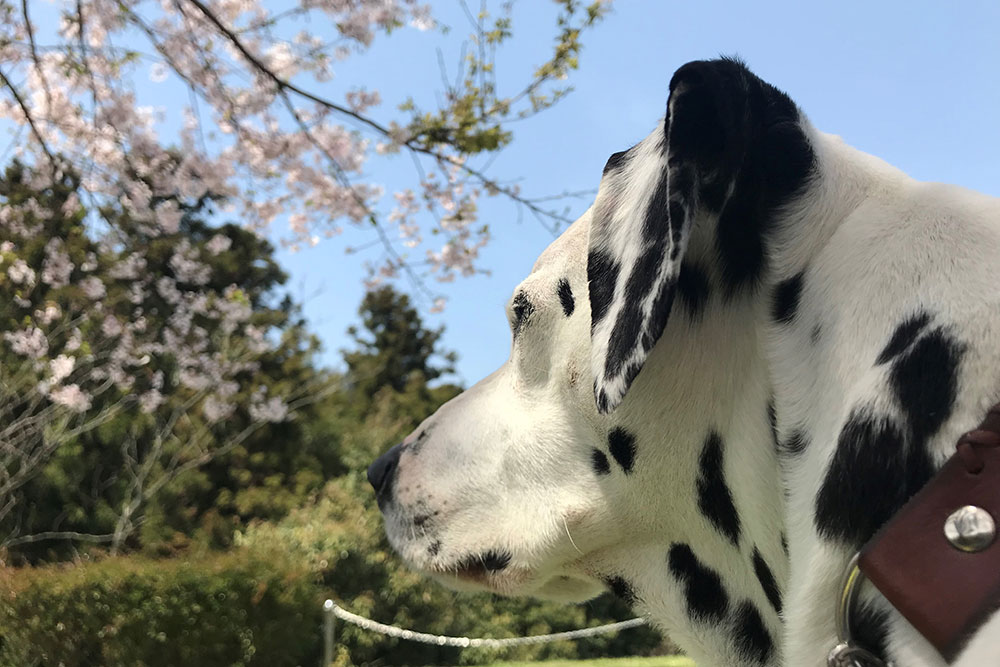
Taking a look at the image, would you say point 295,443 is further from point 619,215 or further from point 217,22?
point 619,215

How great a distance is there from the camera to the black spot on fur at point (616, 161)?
4.45ft

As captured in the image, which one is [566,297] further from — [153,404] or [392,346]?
[392,346]

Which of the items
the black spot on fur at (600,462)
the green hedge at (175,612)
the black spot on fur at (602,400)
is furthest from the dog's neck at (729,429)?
the green hedge at (175,612)

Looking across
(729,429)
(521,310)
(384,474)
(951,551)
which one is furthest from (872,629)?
(384,474)

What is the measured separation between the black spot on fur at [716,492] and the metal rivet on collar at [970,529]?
1.58 ft

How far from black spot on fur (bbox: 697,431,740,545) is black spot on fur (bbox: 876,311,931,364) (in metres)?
0.35

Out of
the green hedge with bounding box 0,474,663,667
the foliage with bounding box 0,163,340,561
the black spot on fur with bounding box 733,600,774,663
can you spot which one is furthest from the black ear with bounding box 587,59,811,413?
the foliage with bounding box 0,163,340,561

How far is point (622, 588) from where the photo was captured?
5.05ft

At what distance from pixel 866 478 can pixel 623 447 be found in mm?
555

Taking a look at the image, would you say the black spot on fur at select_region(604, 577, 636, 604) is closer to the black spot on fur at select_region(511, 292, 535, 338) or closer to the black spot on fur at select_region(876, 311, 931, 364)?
the black spot on fur at select_region(511, 292, 535, 338)

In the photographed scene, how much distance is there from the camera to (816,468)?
96 cm

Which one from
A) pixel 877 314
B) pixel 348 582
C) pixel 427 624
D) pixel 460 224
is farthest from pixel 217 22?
pixel 427 624

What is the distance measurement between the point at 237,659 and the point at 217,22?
7177mm

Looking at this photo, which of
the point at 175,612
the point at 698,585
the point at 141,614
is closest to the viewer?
the point at 698,585
